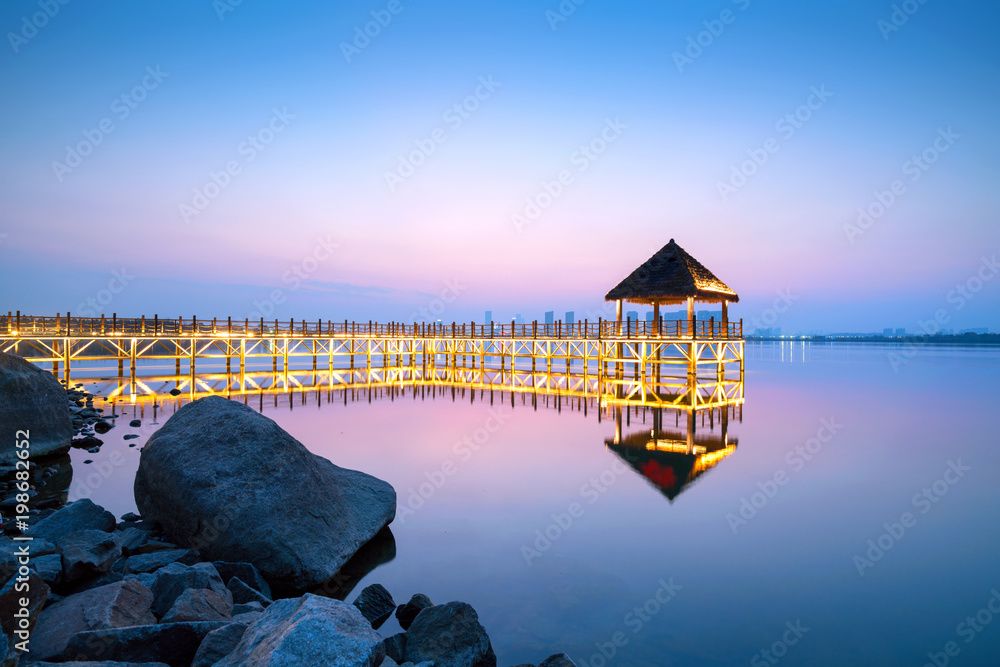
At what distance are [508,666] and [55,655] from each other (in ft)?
13.2

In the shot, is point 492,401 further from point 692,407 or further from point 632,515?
point 632,515

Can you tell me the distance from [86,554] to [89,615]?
5.81 ft

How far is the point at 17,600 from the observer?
11.8 ft

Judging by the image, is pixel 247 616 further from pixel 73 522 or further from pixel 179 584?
pixel 73 522

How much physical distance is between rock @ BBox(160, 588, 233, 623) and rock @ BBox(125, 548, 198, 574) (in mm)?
1813

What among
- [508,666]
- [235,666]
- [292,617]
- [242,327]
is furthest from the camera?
[242,327]

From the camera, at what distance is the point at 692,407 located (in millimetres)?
23328

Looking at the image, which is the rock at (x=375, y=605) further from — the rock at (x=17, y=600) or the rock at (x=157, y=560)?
the rock at (x=17, y=600)

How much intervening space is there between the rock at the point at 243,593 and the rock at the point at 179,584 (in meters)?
0.31

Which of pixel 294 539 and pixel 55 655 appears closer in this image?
pixel 55 655

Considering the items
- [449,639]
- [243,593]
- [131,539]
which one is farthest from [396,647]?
[131,539]

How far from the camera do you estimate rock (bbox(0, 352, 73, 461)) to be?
11.3m

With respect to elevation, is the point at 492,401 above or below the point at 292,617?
below

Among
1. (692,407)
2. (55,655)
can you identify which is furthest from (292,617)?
(692,407)
